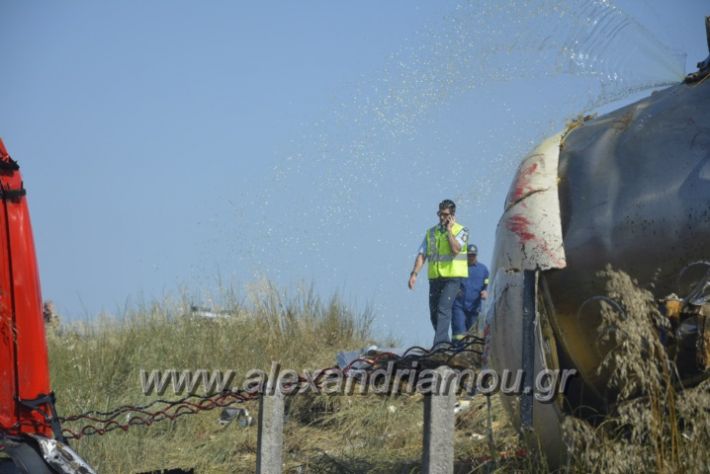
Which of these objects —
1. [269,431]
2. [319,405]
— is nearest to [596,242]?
[269,431]

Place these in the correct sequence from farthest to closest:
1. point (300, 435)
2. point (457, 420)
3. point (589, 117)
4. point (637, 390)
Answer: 1. point (300, 435)
2. point (457, 420)
3. point (589, 117)
4. point (637, 390)

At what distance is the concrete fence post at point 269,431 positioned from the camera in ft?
15.2

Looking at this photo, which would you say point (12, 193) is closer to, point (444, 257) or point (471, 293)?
point (444, 257)

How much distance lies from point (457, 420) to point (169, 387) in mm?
2951

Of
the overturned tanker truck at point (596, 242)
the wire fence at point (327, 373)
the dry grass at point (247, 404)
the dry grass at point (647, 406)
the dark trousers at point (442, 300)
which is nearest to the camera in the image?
the dry grass at point (647, 406)

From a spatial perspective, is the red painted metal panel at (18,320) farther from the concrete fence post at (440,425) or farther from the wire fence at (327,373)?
the concrete fence post at (440,425)

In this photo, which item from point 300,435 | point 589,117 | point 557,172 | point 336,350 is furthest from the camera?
point 336,350

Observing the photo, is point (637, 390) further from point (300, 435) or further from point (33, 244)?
point (300, 435)

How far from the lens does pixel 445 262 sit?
11000mm

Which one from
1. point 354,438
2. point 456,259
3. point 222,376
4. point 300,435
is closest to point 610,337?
point 354,438

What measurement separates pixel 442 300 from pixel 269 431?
20.9 feet

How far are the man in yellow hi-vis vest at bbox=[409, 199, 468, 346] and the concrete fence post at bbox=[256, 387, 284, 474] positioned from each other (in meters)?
6.16

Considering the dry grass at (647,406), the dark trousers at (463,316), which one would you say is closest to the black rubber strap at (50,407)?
the dry grass at (647,406)

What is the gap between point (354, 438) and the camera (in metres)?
7.13
